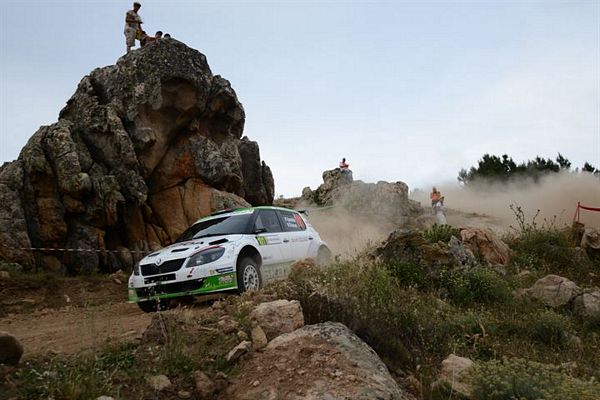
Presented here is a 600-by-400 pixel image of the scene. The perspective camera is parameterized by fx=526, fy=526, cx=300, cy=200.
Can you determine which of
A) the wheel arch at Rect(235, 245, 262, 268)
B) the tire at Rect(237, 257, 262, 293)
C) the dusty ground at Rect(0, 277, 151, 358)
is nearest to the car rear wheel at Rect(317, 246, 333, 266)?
the wheel arch at Rect(235, 245, 262, 268)

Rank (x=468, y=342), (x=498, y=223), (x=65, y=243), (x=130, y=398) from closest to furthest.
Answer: (x=130, y=398)
(x=468, y=342)
(x=65, y=243)
(x=498, y=223)

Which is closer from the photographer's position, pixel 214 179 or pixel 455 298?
pixel 455 298

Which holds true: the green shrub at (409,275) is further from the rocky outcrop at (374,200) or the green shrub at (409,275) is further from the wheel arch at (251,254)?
the rocky outcrop at (374,200)

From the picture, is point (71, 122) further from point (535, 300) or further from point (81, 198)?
point (535, 300)

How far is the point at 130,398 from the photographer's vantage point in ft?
13.9

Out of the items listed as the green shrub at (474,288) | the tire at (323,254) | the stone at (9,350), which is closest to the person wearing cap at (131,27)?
the tire at (323,254)

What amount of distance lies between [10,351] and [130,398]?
1306 millimetres

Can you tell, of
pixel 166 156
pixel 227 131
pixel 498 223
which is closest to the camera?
pixel 166 156

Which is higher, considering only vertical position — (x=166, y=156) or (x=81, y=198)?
(x=166, y=156)

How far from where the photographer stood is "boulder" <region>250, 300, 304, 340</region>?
5594 mm

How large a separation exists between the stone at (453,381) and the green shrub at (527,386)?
0.16 meters

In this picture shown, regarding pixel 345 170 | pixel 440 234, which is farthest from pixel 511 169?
pixel 440 234

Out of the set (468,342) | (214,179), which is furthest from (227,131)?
(468,342)

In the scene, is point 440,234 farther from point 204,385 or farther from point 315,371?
point 204,385
